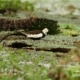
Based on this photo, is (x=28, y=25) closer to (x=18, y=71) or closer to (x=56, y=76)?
(x=18, y=71)

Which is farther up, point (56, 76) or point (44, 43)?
point (56, 76)

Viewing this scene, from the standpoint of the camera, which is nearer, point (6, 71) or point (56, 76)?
point (56, 76)

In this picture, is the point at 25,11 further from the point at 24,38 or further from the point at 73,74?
the point at 73,74

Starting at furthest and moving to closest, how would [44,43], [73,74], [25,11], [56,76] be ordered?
[25,11] < [44,43] < [73,74] < [56,76]

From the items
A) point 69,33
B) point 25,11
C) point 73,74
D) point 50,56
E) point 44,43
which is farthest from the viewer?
point 25,11

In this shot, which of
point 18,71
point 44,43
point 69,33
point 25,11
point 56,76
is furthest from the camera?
point 25,11

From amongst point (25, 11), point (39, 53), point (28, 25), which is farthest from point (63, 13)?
point (39, 53)

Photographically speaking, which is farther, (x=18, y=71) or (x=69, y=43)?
(x=69, y=43)

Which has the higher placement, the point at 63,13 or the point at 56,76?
the point at 56,76

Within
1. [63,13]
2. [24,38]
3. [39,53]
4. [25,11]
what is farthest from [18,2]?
[39,53]

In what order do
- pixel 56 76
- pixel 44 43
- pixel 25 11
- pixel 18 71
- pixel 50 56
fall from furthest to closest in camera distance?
pixel 25 11 < pixel 44 43 < pixel 50 56 < pixel 18 71 < pixel 56 76
